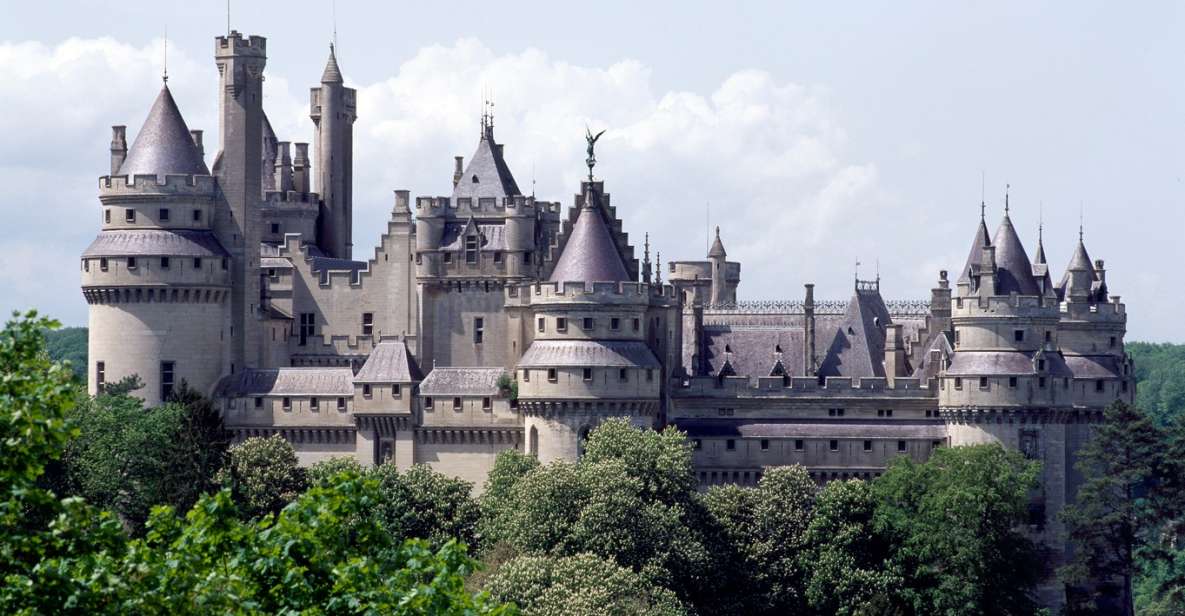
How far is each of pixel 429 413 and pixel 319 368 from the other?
6403 millimetres

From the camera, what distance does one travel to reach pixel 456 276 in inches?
4099

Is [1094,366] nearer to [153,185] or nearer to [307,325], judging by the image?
[307,325]

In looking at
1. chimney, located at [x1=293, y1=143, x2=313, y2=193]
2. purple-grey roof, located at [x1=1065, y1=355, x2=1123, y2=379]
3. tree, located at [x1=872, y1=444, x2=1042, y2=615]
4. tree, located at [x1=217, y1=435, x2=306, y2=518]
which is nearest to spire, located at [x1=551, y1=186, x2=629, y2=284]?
tree, located at [x1=217, y1=435, x2=306, y2=518]

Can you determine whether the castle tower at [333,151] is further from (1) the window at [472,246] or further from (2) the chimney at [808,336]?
(2) the chimney at [808,336]

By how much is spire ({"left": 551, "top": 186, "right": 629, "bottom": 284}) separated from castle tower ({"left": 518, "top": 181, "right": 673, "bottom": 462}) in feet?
0.27

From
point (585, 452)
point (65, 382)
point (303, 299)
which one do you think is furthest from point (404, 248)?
point (65, 382)

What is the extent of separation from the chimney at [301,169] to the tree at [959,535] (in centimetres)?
3288

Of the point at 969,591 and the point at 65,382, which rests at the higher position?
the point at 65,382

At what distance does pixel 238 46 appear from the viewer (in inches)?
4104

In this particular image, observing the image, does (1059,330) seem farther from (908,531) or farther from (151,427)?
(151,427)

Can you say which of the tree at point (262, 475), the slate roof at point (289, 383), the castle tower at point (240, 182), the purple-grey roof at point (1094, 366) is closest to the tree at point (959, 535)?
the purple-grey roof at point (1094, 366)

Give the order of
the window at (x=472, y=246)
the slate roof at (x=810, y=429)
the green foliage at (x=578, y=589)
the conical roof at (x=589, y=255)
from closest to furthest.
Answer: the green foliage at (x=578, y=589), the conical roof at (x=589, y=255), the slate roof at (x=810, y=429), the window at (x=472, y=246)

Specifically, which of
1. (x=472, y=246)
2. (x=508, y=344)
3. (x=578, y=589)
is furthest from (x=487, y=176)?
(x=578, y=589)

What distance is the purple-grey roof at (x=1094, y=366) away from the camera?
343 ft
